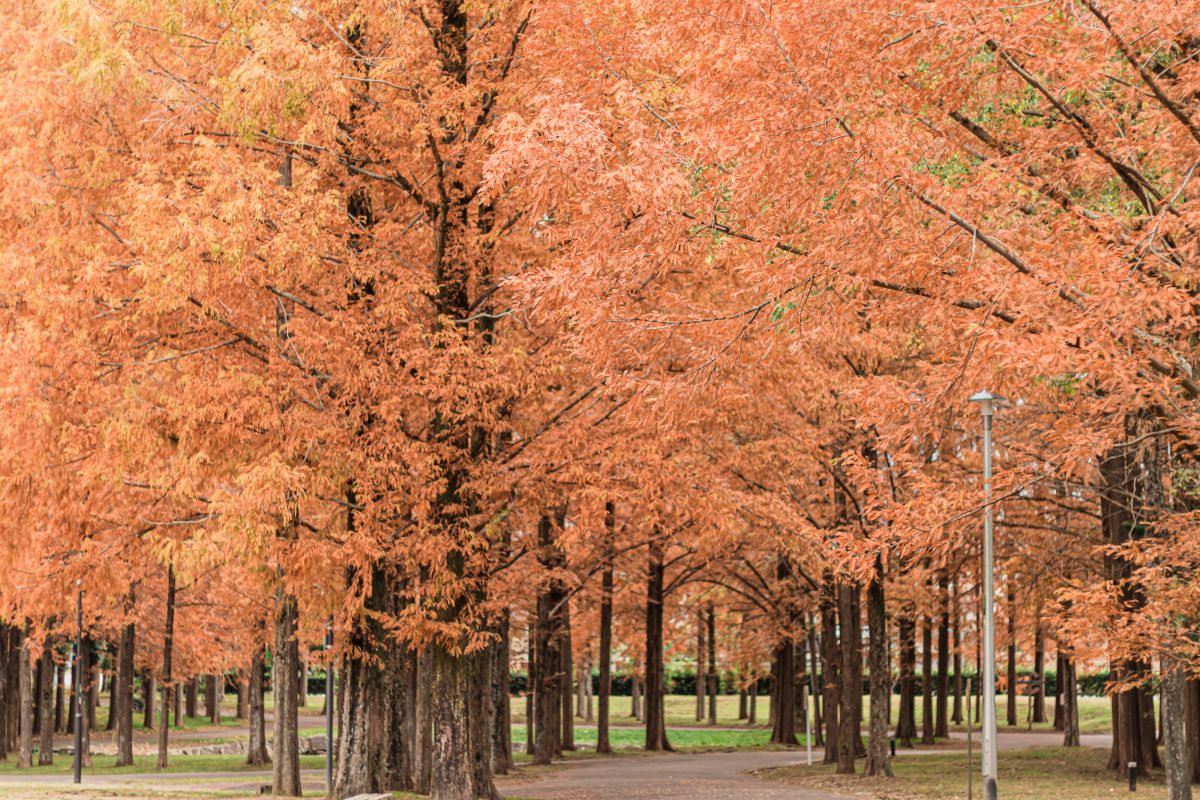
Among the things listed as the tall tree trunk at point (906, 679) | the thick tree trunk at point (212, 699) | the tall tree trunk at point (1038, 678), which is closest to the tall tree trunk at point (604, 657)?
the tall tree trunk at point (906, 679)

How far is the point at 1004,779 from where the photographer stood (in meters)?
25.7

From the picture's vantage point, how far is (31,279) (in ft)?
51.2

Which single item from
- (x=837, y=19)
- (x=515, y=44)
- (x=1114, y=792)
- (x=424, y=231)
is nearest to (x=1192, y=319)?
(x=837, y=19)

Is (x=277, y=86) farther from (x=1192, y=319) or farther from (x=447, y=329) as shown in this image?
(x=1192, y=319)

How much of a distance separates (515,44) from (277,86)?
391 cm

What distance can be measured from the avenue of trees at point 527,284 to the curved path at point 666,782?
302 cm

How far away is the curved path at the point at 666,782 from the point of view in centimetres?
2314

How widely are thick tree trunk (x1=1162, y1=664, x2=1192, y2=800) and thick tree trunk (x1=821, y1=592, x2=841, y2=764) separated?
35.8 feet

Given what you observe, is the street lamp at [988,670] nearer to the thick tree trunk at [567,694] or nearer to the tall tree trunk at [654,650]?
the tall tree trunk at [654,650]

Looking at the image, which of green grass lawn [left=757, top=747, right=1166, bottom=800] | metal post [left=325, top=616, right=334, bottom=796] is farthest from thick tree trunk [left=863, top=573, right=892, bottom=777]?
metal post [left=325, top=616, right=334, bottom=796]

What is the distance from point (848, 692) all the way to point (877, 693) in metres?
1.59

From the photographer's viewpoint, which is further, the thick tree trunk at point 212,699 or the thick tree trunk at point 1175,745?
the thick tree trunk at point 212,699

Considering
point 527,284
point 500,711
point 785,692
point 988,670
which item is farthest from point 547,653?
point 527,284

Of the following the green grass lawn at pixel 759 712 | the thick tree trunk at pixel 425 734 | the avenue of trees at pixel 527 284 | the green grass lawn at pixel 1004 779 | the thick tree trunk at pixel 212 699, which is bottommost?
the green grass lawn at pixel 759 712
